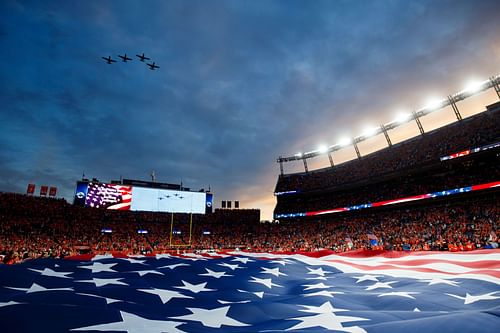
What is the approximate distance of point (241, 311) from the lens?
25.1ft

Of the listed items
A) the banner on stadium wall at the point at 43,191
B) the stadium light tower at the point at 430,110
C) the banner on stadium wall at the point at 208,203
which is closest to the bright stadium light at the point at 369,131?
the stadium light tower at the point at 430,110

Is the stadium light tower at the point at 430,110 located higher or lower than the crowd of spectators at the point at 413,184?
higher

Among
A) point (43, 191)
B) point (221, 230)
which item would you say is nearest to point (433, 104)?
point (221, 230)

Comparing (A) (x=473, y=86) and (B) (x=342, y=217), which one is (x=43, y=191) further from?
(A) (x=473, y=86)

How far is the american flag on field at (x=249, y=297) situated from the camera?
581 centimetres

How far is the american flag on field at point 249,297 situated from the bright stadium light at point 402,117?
119 ft

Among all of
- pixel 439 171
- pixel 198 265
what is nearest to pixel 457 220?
pixel 439 171

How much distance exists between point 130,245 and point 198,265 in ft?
124

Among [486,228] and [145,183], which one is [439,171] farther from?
[145,183]

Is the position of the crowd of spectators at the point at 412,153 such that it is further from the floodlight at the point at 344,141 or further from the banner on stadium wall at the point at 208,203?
the banner on stadium wall at the point at 208,203

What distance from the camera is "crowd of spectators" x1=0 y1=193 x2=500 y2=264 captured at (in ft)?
105

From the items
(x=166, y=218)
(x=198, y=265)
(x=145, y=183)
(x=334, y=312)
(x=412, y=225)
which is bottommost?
(x=334, y=312)

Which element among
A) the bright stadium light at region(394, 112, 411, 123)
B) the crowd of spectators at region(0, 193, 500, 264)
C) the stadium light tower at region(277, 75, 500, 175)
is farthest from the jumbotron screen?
the bright stadium light at region(394, 112, 411, 123)

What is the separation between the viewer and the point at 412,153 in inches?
1818
